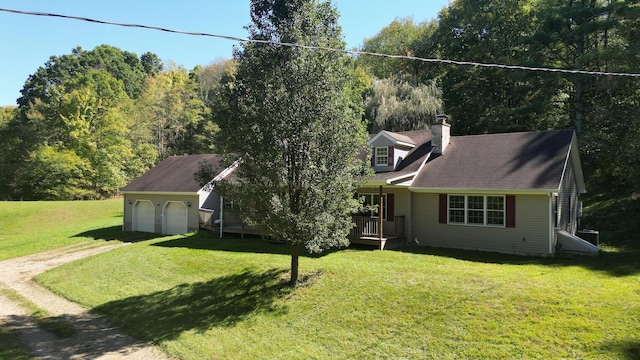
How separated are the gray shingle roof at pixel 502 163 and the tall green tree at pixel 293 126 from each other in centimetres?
668

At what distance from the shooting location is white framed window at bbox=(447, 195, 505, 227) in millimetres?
15453

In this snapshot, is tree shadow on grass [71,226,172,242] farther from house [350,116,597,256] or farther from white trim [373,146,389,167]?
house [350,116,597,256]

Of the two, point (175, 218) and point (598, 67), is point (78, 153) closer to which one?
point (175, 218)

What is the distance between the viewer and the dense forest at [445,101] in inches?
992

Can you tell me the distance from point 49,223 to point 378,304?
101 feet

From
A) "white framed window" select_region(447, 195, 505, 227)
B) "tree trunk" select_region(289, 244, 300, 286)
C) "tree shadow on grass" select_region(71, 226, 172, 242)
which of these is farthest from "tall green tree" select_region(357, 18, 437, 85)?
"tree trunk" select_region(289, 244, 300, 286)

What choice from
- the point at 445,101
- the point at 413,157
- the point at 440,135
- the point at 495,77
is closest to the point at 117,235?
the point at 413,157

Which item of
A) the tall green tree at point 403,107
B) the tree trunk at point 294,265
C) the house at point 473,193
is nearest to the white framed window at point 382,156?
the house at point 473,193

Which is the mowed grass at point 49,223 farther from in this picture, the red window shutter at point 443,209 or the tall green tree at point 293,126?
the red window shutter at point 443,209

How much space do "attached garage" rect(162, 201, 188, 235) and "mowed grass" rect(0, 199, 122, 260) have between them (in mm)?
4681

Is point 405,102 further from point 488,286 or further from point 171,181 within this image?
point 488,286

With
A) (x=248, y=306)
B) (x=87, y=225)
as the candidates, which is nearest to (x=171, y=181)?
(x=87, y=225)

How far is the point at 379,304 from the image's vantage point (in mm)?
10188

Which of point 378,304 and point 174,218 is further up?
point 174,218
